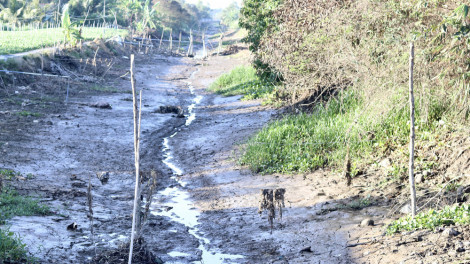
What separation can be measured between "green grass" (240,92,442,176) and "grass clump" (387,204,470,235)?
279cm

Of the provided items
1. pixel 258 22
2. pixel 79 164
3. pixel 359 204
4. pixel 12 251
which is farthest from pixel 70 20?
pixel 12 251

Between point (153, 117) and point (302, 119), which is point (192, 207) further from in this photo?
point (153, 117)

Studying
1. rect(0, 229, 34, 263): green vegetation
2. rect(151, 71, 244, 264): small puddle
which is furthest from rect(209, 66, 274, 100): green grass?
rect(0, 229, 34, 263): green vegetation

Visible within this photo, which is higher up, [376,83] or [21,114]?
[376,83]

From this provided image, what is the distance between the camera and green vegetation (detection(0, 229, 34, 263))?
5.50m

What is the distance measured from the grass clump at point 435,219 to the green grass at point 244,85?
1140cm

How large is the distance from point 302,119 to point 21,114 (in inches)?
305

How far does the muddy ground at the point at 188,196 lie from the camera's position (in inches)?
250

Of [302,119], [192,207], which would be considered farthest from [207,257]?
[302,119]

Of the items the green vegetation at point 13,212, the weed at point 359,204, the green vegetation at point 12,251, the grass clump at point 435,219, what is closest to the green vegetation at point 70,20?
the green vegetation at point 13,212

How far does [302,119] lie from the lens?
11750 millimetres

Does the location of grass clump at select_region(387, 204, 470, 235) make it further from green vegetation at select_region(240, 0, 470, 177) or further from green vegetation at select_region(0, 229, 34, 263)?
green vegetation at select_region(0, 229, 34, 263)

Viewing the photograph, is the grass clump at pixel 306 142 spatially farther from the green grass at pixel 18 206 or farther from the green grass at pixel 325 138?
the green grass at pixel 18 206

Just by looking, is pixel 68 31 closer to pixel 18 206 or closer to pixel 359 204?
pixel 18 206
